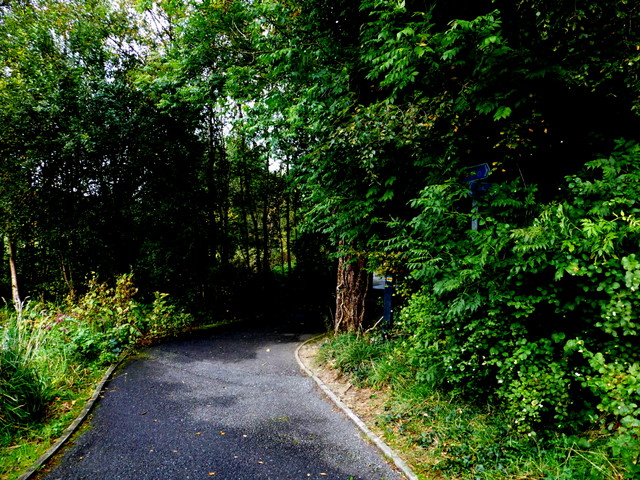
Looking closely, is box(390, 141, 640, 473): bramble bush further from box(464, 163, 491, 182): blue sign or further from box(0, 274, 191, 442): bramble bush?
box(0, 274, 191, 442): bramble bush

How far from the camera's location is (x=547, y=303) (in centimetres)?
308

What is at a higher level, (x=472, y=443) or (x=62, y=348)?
(x=62, y=348)

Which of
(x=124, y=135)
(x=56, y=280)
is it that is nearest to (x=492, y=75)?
(x=124, y=135)

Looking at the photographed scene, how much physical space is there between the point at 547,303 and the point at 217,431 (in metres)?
3.96

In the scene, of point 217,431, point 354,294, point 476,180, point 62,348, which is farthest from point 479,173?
point 62,348

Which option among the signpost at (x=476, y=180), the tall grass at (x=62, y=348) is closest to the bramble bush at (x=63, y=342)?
the tall grass at (x=62, y=348)

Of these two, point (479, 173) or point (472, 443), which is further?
point (479, 173)

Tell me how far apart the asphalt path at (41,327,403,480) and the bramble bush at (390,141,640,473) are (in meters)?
1.41

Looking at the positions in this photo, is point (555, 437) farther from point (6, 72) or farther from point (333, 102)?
point (6, 72)

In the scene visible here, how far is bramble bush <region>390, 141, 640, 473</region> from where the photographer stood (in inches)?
96.3

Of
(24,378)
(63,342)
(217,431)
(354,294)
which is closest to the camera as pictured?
(217,431)

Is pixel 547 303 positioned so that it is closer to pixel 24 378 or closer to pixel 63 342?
pixel 24 378

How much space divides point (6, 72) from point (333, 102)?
347 inches

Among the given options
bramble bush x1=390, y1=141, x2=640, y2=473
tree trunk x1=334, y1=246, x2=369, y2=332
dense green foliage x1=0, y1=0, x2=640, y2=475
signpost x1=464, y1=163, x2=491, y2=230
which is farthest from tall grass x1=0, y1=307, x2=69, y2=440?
signpost x1=464, y1=163, x2=491, y2=230
